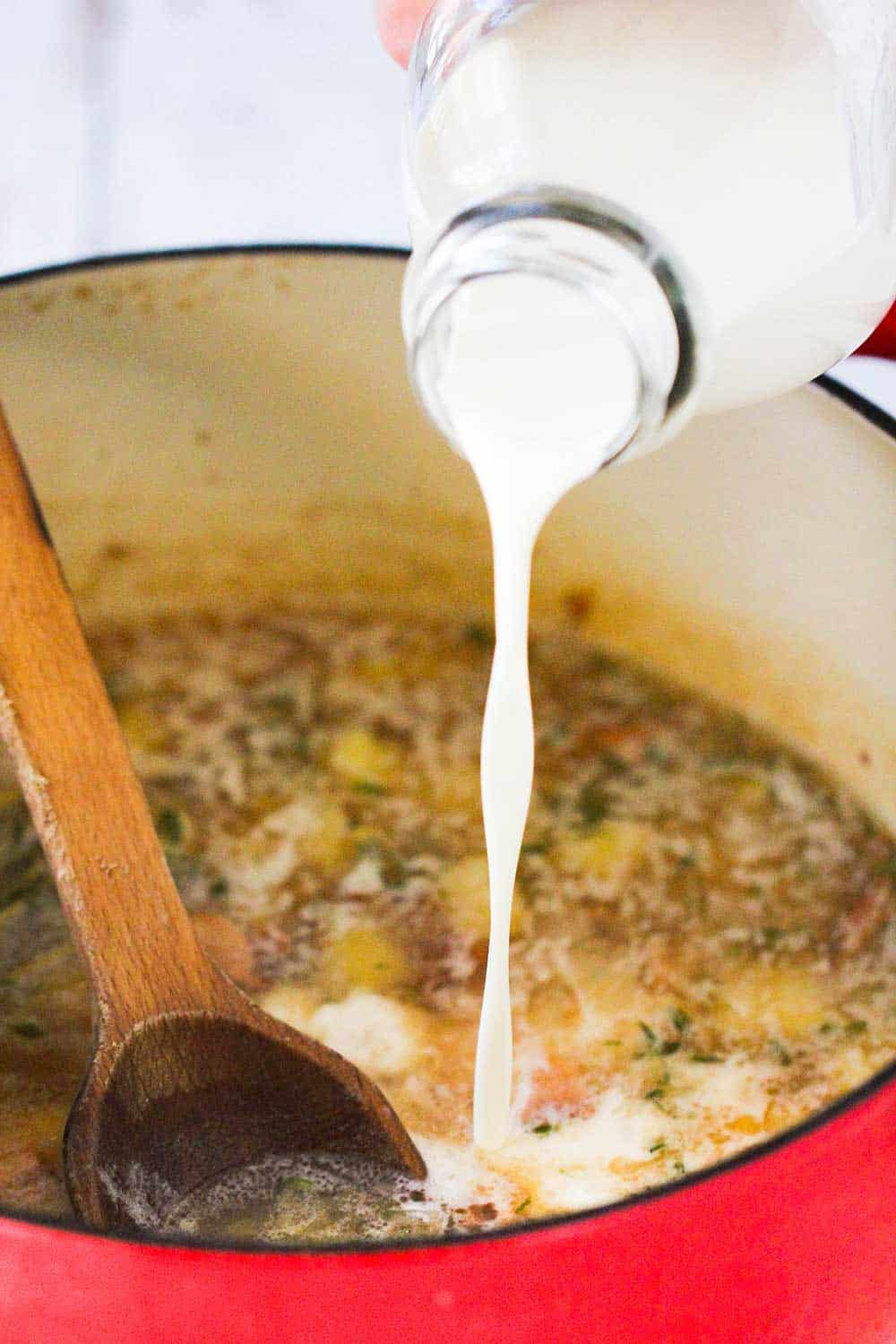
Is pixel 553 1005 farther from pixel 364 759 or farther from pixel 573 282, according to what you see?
pixel 573 282

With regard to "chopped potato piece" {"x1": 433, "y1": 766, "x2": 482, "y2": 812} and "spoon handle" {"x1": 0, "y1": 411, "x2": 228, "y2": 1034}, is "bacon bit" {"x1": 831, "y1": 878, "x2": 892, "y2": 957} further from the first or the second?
"spoon handle" {"x1": 0, "y1": 411, "x2": 228, "y2": 1034}

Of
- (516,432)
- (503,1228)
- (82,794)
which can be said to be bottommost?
(82,794)

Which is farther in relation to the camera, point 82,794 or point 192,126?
point 192,126

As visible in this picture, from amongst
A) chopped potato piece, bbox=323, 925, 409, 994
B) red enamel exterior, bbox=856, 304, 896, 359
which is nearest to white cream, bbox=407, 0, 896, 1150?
red enamel exterior, bbox=856, 304, 896, 359

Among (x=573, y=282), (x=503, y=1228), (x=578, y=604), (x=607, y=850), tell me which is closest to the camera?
Result: (x=503, y=1228)

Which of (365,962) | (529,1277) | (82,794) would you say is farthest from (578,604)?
(529,1277)

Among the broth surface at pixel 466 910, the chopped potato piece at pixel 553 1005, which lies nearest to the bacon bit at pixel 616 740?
the broth surface at pixel 466 910

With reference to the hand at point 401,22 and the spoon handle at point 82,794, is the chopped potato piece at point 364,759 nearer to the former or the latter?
the spoon handle at point 82,794
